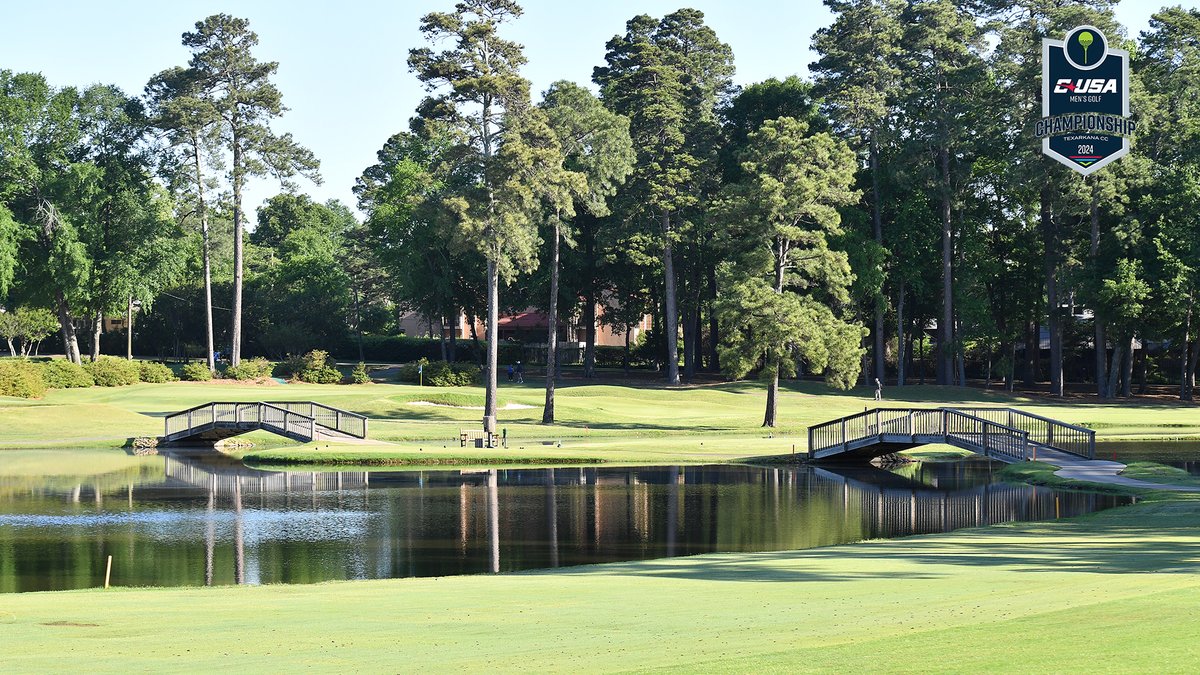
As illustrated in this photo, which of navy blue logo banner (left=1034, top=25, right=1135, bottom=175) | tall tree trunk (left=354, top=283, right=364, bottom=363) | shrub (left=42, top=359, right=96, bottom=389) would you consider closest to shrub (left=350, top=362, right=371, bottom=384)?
shrub (left=42, top=359, right=96, bottom=389)

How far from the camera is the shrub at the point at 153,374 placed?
247 ft

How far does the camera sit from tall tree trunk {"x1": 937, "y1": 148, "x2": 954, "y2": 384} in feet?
260

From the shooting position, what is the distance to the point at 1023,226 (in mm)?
87062

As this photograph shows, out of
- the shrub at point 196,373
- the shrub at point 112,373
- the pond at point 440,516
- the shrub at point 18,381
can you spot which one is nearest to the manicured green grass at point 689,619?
the pond at point 440,516

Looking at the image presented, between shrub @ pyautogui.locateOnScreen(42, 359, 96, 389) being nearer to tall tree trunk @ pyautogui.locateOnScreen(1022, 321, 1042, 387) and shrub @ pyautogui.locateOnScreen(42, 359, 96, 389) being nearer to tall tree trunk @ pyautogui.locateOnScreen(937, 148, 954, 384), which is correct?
tall tree trunk @ pyautogui.locateOnScreen(937, 148, 954, 384)

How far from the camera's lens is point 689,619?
15609 mm

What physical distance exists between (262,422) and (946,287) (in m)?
46.9

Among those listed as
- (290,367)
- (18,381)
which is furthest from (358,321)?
(18,381)

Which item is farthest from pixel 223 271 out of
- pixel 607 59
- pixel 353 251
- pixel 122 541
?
pixel 122 541

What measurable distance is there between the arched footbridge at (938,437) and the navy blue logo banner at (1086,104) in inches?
932

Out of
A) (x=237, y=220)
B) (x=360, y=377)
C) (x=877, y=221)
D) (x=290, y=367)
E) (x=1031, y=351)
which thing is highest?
(x=237, y=220)

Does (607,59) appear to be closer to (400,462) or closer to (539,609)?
(400,462)

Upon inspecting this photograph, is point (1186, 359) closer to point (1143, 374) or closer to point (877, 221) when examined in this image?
point (1143, 374)

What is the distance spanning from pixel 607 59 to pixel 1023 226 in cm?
3504
